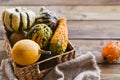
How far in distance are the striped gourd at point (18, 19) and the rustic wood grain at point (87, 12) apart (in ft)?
1.77

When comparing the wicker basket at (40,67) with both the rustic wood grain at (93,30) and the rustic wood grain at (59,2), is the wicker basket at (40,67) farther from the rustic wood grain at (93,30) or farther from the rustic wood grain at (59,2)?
the rustic wood grain at (59,2)

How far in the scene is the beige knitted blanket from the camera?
122 centimetres

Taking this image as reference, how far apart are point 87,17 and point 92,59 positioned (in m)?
0.52

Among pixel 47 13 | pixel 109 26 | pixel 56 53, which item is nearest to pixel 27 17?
pixel 47 13

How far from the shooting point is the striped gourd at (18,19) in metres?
1.23

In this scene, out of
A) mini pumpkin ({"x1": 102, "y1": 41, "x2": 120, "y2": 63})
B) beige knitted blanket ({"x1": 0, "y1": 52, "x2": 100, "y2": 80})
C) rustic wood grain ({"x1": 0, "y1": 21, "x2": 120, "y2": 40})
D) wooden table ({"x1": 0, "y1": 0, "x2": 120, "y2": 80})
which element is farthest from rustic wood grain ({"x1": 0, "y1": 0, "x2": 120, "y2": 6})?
beige knitted blanket ({"x1": 0, "y1": 52, "x2": 100, "y2": 80})

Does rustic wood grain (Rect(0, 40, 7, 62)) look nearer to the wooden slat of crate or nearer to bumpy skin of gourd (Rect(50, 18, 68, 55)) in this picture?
bumpy skin of gourd (Rect(50, 18, 68, 55))

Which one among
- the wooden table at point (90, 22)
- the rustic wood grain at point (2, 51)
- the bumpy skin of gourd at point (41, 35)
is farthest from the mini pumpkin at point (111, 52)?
the rustic wood grain at point (2, 51)

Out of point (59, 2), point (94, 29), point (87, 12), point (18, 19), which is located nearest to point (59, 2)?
point (59, 2)

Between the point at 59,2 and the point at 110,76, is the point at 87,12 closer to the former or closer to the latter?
the point at 59,2

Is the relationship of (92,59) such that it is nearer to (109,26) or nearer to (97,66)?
(97,66)

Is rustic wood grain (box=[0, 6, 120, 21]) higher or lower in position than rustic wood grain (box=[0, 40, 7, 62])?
higher

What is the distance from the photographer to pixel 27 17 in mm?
1243

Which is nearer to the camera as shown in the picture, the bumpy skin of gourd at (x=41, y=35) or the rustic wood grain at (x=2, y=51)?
the bumpy skin of gourd at (x=41, y=35)
